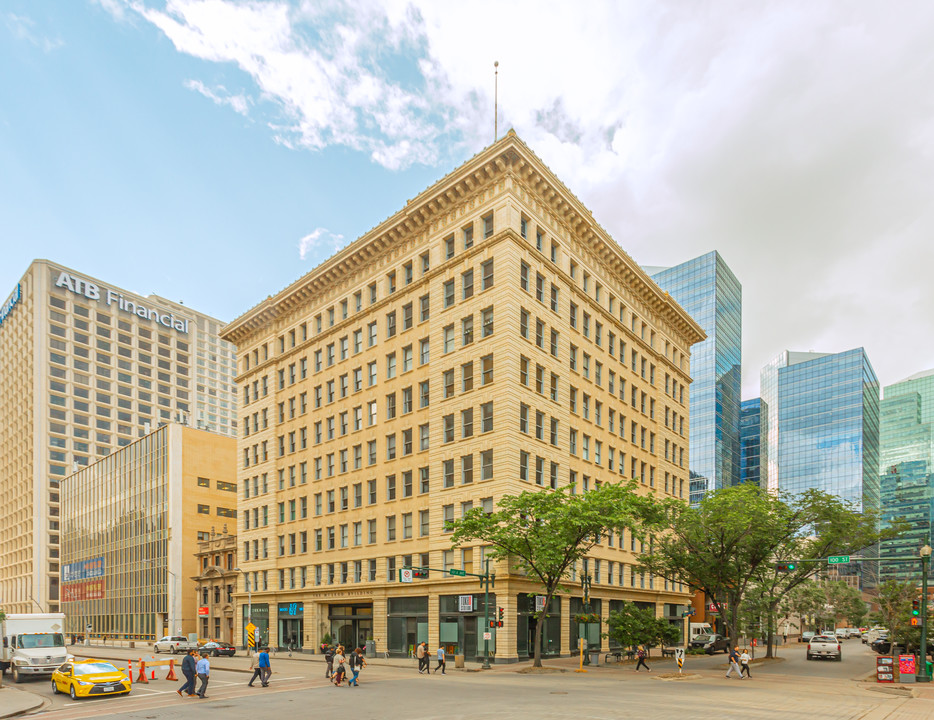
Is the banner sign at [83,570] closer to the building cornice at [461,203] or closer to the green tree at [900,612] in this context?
the building cornice at [461,203]

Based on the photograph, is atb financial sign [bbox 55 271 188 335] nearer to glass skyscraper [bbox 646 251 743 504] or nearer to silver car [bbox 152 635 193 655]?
silver car [bbox 152 635 193 655]

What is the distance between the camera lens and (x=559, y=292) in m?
57.0

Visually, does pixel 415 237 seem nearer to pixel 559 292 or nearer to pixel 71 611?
pixel 559 292

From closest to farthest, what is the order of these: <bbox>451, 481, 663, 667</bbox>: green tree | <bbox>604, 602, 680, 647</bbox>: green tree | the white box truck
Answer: the white box truck
<bbox>451, 481, 663, 667</bbox>: green tree
<bbox>604, 602, 680, 647</bbox>: green tree

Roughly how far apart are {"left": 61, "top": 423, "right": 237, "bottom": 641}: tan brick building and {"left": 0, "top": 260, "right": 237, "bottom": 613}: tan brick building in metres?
22.5

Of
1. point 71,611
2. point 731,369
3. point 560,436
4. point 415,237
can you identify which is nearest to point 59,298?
point 71,611

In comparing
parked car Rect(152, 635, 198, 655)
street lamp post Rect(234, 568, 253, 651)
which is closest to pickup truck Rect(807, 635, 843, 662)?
street lamp post Rect(234, 568, 253, 651)

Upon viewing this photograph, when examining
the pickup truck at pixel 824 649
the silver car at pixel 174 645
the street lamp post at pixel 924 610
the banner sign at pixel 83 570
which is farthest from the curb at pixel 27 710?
the banner sign at pixel 83 570

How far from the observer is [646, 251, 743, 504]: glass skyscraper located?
165 m

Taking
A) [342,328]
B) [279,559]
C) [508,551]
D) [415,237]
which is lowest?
[279,559]

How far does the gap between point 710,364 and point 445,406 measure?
12374cm

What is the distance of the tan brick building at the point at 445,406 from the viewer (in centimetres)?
5083

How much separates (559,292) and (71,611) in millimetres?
109888

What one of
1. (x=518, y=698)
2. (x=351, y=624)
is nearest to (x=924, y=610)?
(x=518, y=698)
